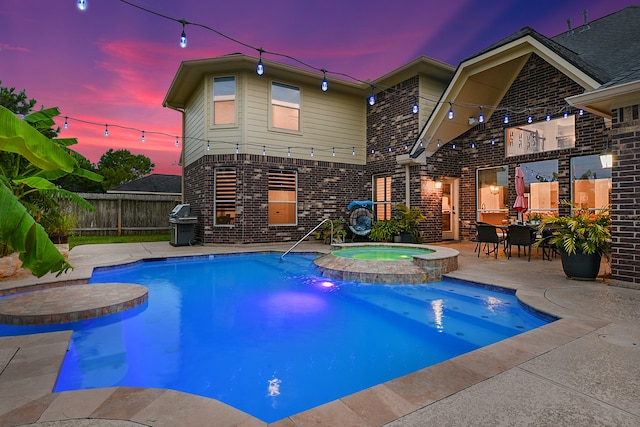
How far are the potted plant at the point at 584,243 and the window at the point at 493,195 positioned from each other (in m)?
5.12

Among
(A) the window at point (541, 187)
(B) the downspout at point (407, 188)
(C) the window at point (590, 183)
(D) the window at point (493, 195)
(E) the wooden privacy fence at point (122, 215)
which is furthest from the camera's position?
(E) the wooden privacy fence at point (122, 215)

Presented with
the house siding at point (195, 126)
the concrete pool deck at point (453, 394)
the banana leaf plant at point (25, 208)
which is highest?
the house siding at point (195, 126)

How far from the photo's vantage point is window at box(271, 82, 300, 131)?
11875 mm

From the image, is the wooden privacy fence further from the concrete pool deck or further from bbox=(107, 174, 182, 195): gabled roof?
the concrete pool deck

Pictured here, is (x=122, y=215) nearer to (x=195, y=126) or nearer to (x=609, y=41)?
(x=195, y=126)

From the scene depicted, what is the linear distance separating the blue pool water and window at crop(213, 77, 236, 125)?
272 inches

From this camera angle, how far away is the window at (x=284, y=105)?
11.9 metres

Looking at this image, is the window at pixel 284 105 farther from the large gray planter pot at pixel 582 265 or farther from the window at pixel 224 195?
the large gray planter pot at pixel 582 265

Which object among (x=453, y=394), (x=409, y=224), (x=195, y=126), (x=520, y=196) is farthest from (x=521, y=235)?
(x=195, y=126)

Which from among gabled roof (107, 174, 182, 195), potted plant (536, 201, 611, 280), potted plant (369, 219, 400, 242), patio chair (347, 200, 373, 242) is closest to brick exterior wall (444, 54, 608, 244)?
potted plant (369, 219, 400, 242)

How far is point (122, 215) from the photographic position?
14859 mm

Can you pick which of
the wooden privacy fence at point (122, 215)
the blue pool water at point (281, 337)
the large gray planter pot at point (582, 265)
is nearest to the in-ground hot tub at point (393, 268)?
the blue pool water at point (281, 337)

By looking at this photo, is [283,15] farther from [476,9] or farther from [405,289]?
[405,289]

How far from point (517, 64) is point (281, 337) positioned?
10.8 m
